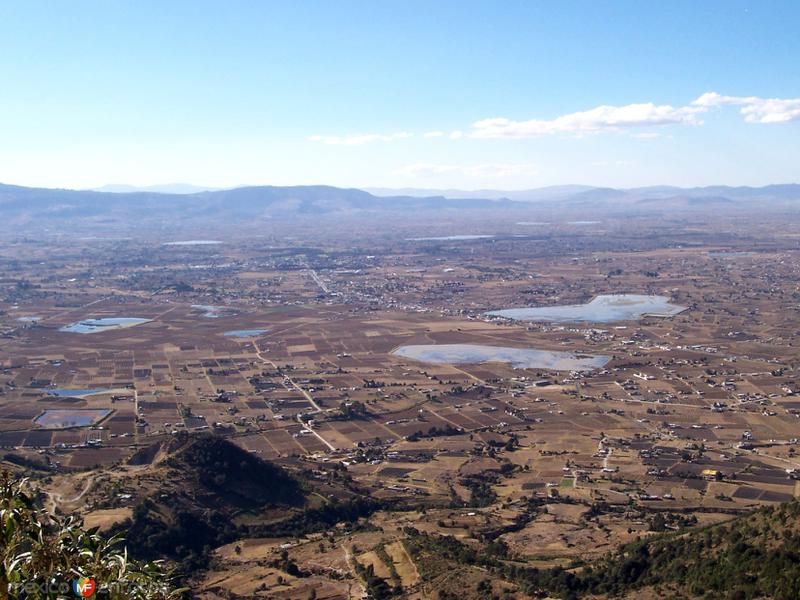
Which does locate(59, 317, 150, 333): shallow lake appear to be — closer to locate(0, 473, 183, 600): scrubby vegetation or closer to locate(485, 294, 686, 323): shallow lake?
locate(485, 294, 686, 323): shallow lake

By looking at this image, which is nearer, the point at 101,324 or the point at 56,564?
the point at 56,564

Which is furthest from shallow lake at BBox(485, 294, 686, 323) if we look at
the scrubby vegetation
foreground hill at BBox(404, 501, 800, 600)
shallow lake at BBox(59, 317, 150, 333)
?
the scrubby vegetation

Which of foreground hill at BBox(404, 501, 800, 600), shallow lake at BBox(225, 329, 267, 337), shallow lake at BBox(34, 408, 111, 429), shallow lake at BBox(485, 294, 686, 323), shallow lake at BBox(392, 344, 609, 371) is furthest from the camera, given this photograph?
shallow lake at BBox(485, 294, 686, 323)

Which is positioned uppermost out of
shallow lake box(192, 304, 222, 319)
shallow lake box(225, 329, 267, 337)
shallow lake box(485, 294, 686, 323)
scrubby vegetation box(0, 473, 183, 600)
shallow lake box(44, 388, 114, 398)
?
scrubby vegetation box(0, 473, 183, 600)

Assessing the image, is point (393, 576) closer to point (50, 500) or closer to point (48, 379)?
point (50, 500)

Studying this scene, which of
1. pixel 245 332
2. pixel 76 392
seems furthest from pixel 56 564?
pixel 245 332

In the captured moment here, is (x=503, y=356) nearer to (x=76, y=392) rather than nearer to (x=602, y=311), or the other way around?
(x=602, y=311)
